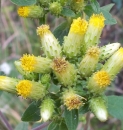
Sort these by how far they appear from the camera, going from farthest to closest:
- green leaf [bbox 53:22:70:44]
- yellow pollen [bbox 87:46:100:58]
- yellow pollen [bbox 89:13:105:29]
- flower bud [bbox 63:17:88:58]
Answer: green leaf [bbox 53:22:70:44]
yellow pollen [bbox 89:13:105:29]
flower bud [bbox 63:17:88:58]
yellow pollen [bbox 87:46:100:58]

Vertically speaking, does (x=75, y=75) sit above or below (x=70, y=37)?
below

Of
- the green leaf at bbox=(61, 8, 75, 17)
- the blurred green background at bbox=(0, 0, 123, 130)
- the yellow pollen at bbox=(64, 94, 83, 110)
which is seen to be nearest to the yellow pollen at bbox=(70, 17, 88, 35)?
the green leaf at bbox=(61, 8, 75, 17)

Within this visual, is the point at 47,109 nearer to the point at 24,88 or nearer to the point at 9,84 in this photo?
the point at 24,88

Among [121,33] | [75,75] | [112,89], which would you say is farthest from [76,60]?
[121,33]

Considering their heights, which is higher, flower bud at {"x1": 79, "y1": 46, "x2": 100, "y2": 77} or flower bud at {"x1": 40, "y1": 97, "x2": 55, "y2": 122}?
flower bud at {"x1": 79, "y1": 46, "x2": 100, "y2": 77}

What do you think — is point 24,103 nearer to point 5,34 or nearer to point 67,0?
point 5,34

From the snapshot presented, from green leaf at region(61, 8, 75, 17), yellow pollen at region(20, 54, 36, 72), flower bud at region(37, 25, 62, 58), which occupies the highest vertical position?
green leaf at region(61, 8, 75, 17)

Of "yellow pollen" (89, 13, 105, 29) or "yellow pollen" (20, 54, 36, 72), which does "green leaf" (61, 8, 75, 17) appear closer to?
"yellow pollen" (89, 13, 105, 29)
